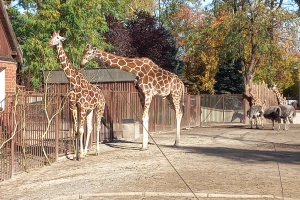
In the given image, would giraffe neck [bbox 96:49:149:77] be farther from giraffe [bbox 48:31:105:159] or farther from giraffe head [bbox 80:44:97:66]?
giraffe [bbox 48:31:105:159]

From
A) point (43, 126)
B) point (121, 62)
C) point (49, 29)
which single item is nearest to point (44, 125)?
point (43, 126)

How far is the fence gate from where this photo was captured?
32.9 m

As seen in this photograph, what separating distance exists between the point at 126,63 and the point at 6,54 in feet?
15.3

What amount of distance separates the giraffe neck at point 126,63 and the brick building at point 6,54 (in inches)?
146

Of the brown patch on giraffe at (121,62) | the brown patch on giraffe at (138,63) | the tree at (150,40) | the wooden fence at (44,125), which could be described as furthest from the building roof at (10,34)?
the tree at (150,40)

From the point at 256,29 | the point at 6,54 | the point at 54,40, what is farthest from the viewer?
the point at 256,29

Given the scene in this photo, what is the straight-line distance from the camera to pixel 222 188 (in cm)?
1066

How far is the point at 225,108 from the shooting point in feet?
108

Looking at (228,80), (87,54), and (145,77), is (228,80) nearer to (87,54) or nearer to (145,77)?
(145,77)

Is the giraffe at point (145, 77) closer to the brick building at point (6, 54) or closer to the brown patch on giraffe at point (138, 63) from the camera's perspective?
the brown patch on giraffe at point (138, 63)

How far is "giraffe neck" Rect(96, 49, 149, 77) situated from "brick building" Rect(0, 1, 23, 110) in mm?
3716

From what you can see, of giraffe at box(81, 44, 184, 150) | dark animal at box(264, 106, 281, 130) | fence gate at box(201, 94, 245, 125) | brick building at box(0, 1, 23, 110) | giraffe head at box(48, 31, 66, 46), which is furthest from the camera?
fence gate at box(201, 94, 245, 125)

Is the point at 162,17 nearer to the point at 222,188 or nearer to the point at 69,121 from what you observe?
the point at 69,121

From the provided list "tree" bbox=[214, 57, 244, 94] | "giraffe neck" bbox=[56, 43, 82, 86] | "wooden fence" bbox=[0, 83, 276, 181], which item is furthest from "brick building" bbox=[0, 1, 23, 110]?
"tree" bbox=[214, 57, 244, 94]
